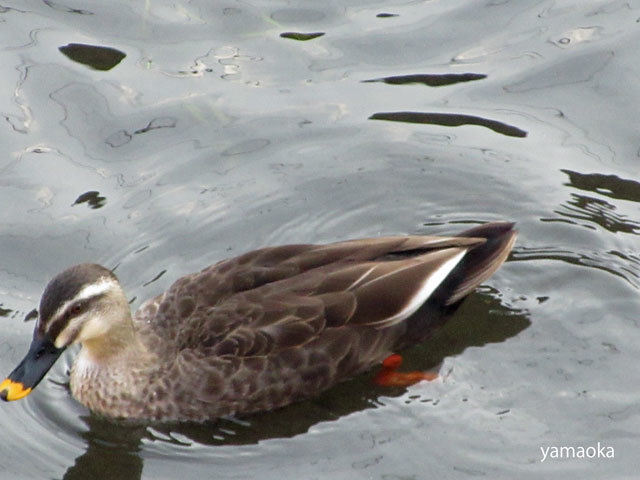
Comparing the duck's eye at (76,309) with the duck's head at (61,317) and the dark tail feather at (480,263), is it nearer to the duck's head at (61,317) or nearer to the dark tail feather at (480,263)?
the duck's head at (61,317)

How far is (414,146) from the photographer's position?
9.91 m

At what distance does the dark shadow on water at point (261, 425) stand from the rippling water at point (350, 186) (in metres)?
0.01

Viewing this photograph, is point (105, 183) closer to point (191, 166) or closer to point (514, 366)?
point (191, 166)

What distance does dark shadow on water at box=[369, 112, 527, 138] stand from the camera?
10148 millimetres

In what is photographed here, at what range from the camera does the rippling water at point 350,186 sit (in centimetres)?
765

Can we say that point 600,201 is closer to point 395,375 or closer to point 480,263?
point 480,263

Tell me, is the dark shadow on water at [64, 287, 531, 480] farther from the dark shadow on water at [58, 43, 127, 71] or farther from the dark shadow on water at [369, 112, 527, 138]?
the dark shadow on water at [58, 43, 127, 71]

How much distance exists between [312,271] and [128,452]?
65.3 inches

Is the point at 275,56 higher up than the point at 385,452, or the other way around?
the point at 275,56

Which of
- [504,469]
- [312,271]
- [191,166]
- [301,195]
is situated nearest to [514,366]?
[504,469]

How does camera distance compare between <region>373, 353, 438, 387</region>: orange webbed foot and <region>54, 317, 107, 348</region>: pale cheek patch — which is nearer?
<region>54, 317, 107, 348</region>: pale cheek patch

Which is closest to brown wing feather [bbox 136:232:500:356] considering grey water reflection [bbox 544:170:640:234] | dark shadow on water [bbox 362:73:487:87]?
grey water reflection [bbox 544:170:640:234]

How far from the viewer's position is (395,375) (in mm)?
8180

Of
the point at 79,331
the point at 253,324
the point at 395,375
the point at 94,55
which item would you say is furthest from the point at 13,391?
the point at 94,55
